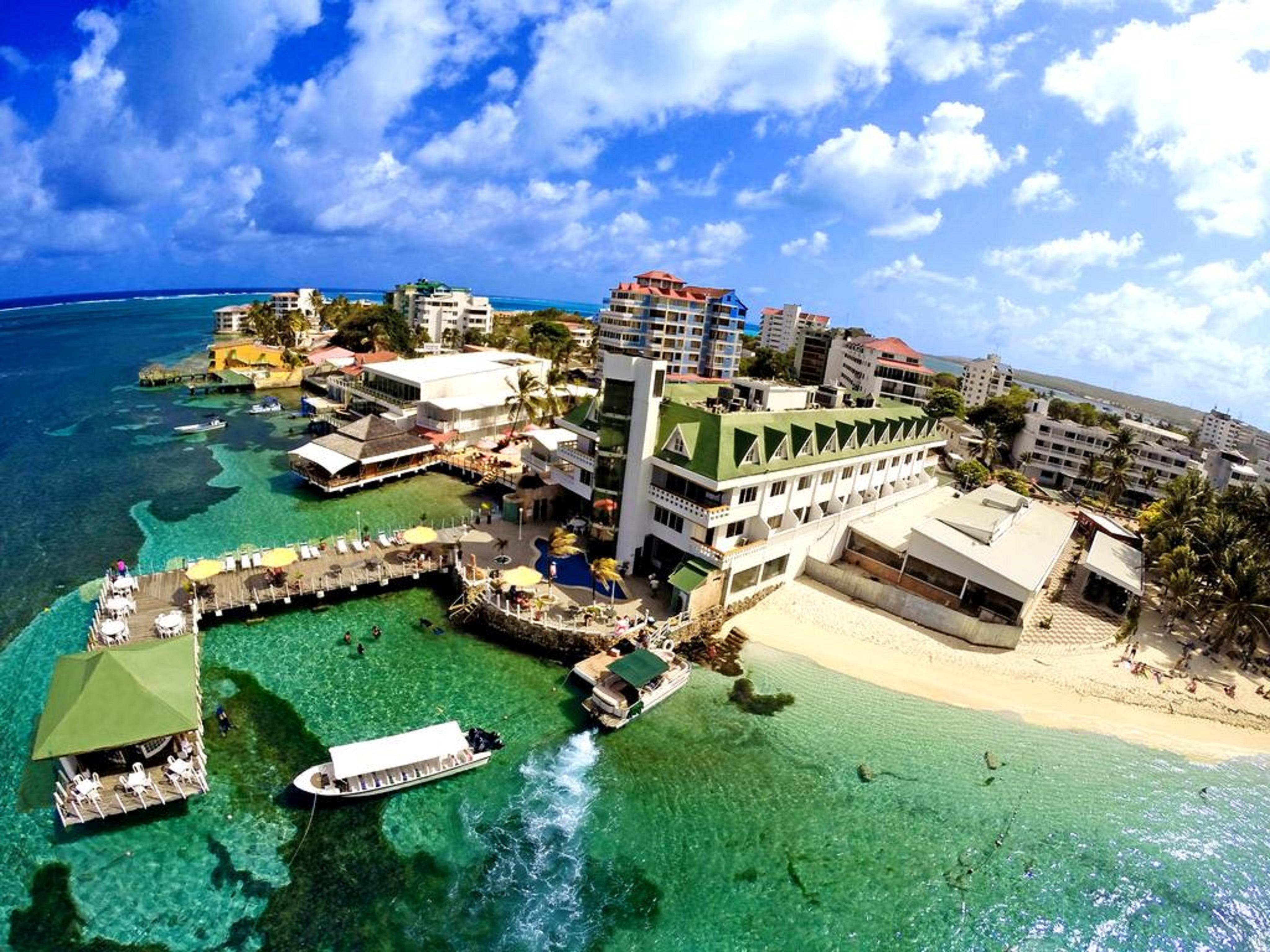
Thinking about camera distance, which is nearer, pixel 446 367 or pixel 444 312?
pixel 446 367

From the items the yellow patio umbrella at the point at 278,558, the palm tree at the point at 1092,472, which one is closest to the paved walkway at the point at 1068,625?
the palm tree at the point at 1092,472

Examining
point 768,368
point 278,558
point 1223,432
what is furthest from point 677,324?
point 1223,432

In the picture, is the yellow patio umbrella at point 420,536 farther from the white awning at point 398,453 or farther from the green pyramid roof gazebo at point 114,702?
the white awning at point 398,453

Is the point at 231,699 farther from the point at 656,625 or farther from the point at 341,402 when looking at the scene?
the point at 341,402

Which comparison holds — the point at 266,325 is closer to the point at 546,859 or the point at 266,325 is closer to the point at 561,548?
the point at 561,548

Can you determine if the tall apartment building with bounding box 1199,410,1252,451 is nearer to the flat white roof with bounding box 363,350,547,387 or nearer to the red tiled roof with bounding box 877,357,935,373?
the red tiled roof with bounding box 877,357,935,373

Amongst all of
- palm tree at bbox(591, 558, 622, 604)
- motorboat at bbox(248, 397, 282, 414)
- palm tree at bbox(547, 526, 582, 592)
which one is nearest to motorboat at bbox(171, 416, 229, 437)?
motorboat at bbox(248, 397, 282, 414)
